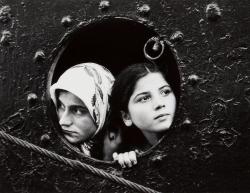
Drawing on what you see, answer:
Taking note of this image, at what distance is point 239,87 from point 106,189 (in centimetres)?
52

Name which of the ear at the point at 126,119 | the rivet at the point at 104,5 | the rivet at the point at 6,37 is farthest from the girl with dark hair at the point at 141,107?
the rivet at the point at 6,37

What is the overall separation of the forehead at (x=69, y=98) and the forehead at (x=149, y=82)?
0.61ft

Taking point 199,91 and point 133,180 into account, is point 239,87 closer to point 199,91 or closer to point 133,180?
point 199,91

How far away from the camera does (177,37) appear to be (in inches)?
61.9

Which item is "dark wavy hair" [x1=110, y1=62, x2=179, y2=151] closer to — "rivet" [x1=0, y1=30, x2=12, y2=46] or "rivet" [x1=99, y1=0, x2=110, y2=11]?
"rivet" [x1=99, y1=0, x2=110, y2=11]

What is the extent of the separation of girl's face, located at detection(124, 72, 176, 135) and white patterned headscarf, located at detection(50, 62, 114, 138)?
9 cm

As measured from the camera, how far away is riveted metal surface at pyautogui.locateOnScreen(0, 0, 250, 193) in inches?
60.0

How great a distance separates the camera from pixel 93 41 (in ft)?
5.52

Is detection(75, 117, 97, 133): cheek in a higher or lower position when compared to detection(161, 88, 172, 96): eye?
lower

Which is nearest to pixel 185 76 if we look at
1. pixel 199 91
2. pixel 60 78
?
pixel 199 91

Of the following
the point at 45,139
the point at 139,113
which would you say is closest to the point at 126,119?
the point at 139,113

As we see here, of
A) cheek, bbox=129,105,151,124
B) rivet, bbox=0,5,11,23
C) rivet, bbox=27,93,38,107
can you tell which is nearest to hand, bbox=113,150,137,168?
cheek, bbox=129,105,151,124

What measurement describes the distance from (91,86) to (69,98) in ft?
0.27

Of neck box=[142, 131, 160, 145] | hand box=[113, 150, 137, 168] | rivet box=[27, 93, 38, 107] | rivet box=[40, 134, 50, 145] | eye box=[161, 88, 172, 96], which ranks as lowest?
hand box=[113, 150, 137, 168]
